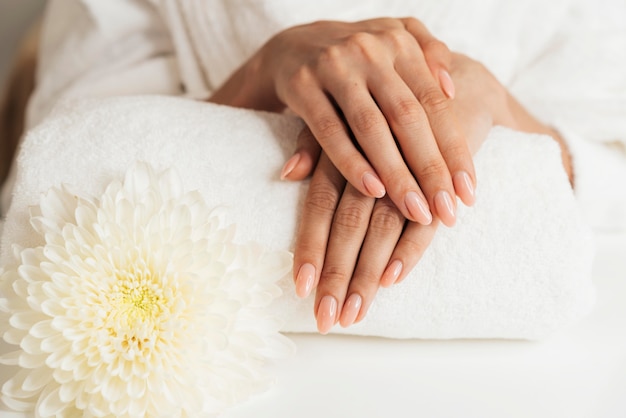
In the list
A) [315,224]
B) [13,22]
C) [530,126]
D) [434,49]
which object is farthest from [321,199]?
[13,22]

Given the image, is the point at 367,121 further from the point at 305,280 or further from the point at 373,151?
the point at 305,280

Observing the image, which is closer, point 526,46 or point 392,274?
point 392,274

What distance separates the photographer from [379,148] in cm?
69

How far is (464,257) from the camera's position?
0.69 meters

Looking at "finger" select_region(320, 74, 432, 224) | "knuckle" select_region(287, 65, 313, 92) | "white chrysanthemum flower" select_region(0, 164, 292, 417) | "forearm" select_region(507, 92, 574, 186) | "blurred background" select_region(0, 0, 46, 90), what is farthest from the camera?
"blurred background" select_region(0, 0, 46, 90)

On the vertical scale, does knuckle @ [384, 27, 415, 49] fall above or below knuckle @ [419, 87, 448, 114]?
above

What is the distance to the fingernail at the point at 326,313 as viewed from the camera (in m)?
0.65

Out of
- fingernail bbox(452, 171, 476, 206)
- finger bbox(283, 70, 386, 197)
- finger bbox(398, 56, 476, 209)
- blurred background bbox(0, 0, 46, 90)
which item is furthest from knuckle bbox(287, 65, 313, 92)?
blurred background bbox(0, 0, 46, 90)

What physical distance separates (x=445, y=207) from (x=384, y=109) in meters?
0.13

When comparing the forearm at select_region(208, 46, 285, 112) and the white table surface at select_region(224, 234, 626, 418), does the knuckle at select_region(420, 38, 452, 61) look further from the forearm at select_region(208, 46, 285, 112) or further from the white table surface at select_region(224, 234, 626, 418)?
the white table surface at select_region(224, 234, 626, 418)

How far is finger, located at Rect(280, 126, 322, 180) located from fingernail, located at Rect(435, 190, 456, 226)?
143 millimetres

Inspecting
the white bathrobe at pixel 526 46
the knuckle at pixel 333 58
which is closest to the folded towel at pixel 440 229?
the knuckle at pixel 333 58

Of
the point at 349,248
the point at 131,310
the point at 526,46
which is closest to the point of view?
the point at 131,310

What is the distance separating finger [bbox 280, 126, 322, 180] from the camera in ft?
2.36
